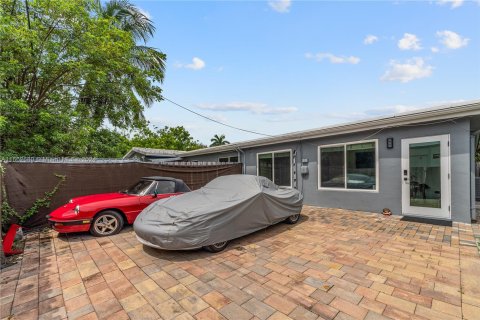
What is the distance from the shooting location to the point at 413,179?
5.23m

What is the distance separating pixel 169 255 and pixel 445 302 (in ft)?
11.1

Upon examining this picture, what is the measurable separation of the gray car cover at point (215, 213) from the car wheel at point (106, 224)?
1.15 metres

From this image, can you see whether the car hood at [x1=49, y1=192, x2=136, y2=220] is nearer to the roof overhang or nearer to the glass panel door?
the roof overhang

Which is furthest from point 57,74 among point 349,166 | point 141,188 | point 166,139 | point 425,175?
point 166,139

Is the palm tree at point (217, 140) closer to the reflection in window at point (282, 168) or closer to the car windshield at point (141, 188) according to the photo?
the reflection in window at point (282, 168)

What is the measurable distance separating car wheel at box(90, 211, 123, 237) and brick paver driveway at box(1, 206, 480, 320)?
11.2 inches

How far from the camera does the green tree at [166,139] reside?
92.3 ft

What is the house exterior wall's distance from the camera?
4621mm

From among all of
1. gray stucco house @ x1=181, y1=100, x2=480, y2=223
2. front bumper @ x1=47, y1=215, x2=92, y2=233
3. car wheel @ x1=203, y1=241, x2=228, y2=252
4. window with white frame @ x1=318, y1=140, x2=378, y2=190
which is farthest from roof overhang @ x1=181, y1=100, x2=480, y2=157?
front bumper @ x1=47, y1=215, x2=92, y2=233

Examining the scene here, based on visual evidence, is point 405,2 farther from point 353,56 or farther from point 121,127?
point 121,127

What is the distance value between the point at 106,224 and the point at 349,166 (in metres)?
6.27

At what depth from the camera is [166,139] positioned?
2892 cm

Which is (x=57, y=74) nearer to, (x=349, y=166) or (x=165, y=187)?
(x=165, y=187)

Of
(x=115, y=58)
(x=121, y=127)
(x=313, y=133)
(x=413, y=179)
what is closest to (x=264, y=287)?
(x=413, y=179)
